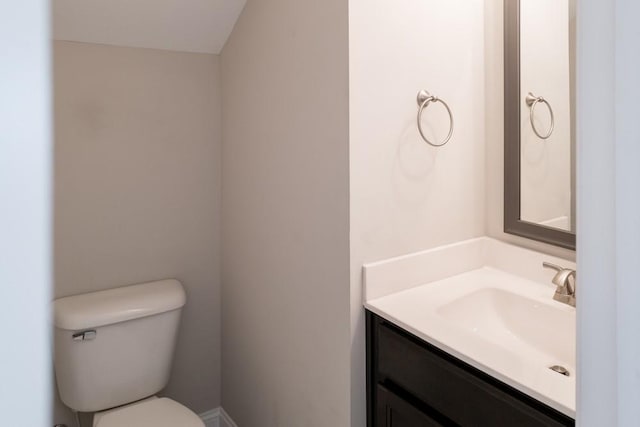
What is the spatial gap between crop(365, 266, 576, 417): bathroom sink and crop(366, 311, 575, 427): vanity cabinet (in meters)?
0.03

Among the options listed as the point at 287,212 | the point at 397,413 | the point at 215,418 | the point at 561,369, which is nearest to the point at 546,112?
the point at 561,369

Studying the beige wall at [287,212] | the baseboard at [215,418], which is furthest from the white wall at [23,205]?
the baseboard at [215,418]

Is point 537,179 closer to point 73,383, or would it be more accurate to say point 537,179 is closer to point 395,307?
point 395,307

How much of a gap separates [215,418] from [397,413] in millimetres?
1252

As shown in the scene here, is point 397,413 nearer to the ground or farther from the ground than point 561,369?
nearer to the ground

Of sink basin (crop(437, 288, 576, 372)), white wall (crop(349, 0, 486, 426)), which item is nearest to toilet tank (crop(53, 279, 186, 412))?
white wall (crop(349, 0, 486, 426))

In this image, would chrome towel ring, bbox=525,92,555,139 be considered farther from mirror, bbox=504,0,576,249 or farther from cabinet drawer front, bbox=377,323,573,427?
cabinet drawer front, bbox=377,323,573,427

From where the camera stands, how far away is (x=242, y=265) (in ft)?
6.22

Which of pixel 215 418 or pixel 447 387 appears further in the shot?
pixel 215 418

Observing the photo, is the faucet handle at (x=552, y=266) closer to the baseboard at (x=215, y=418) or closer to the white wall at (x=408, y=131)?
the white wall at (x=408, y=131)

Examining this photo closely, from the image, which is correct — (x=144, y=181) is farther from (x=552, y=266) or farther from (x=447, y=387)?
(x=552, y=266)

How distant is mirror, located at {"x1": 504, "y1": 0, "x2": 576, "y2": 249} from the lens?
1370 mm

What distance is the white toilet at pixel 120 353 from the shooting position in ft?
5.33

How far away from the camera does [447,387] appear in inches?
42.7
